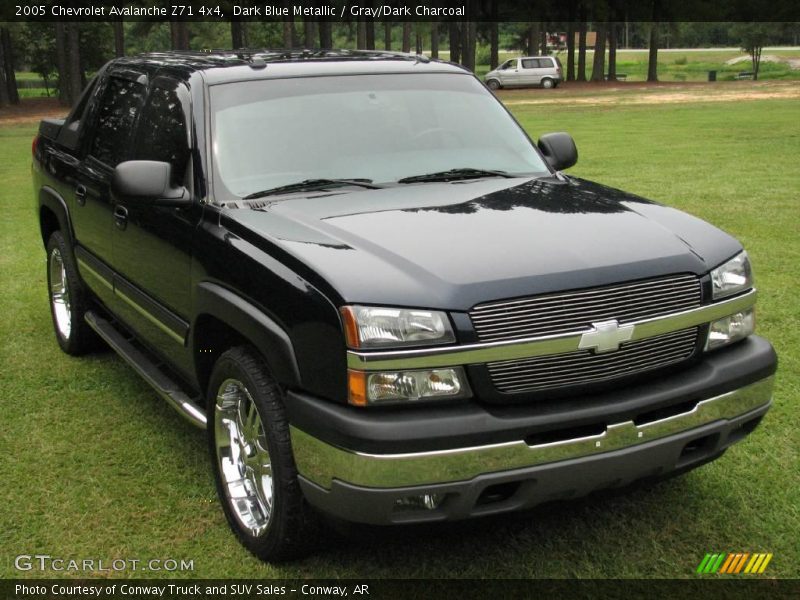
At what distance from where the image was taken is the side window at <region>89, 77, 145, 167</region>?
5.09m

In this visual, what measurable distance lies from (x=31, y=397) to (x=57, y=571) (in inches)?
83.2

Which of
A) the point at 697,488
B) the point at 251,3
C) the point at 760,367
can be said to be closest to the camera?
the point at 760,367

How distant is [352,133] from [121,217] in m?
1.27

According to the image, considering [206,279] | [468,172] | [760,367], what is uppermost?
[468,172]

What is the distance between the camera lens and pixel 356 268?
3207mm

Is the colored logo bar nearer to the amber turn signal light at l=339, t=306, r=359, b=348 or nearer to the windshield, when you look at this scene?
the amber turn signal light at l=339, t=306, r=359, b=348

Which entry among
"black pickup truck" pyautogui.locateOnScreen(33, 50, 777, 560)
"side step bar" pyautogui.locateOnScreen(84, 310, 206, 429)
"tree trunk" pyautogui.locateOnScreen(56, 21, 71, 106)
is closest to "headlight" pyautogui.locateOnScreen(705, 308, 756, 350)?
"black pickup truck" pyautogui.locateOnScreen(33, 50, 777, 560)

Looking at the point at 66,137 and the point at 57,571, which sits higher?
the point at 66,137

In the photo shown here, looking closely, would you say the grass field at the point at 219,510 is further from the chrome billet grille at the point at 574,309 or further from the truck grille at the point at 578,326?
the chrome billet grille at the point at 574,309

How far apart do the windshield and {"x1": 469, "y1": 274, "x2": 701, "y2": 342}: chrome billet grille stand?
1334 millimetres

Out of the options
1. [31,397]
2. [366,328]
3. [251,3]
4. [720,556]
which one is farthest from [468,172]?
[251,3]

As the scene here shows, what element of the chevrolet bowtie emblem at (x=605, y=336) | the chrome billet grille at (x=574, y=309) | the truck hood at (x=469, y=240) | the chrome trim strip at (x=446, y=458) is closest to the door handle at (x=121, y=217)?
the truck hood at (x=469, y=240)

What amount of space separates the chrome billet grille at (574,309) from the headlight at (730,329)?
0.76ft

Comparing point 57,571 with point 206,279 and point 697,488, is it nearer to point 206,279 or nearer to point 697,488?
point 206,279
